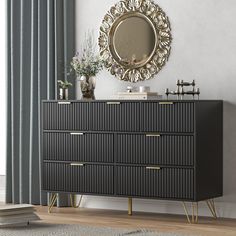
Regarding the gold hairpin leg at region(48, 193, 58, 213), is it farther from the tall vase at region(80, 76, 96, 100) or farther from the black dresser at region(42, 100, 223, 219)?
the tall vase at region(80, 76, 96, 100)

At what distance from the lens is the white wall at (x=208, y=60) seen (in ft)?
22.6

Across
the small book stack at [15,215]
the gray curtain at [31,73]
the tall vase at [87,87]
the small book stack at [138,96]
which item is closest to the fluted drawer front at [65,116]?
the tall vase at [87,87]

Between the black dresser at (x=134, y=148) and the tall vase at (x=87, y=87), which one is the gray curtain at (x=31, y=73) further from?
the black dresser at (x=134, y=148)

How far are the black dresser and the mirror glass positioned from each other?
26.2 inches

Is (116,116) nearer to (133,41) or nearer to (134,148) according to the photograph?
(134,148)

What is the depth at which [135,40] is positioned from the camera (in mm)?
7402

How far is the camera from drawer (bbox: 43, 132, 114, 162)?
23.0 ft

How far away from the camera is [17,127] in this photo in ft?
26.4

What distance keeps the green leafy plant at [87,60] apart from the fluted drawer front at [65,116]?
0.38 metres

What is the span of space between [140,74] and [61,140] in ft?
3.11

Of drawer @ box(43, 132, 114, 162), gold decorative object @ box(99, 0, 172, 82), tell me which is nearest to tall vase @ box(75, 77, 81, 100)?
gold decorative object @ box(99, 0, 172, 82)

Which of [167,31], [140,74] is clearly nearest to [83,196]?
[140,74]

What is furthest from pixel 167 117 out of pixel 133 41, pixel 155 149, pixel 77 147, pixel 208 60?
pixel 133 41

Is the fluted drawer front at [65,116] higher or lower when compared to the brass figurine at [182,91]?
lower
